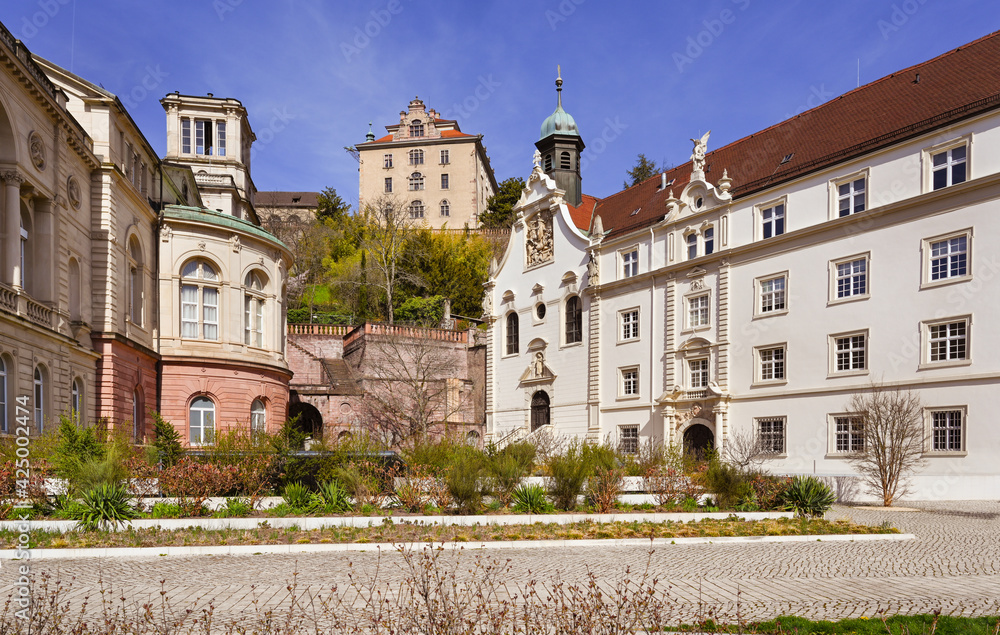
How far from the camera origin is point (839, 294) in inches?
1118

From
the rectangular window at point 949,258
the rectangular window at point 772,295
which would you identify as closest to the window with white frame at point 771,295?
the rectangular window at point 772,295

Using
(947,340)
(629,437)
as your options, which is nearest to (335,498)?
(947,340)

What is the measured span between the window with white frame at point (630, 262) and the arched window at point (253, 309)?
16.9 m

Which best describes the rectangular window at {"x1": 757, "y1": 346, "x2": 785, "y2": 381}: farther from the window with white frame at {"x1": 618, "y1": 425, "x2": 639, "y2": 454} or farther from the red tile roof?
the window with white frame at {"x1": 618, "y1": 425, "x2": 639, "y2": 454}

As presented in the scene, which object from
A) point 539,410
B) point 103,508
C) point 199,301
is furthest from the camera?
point 539,410

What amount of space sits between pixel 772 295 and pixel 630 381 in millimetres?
8508

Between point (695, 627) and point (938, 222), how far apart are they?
23012 mm

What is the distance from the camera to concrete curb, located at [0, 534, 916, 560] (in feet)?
37.8

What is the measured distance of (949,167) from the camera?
82.9 feet

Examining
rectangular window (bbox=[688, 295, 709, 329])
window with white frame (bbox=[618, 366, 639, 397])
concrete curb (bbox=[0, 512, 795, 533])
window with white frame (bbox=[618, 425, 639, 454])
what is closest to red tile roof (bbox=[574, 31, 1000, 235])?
rectangular window (bbox=[688, 295, 709, 329])

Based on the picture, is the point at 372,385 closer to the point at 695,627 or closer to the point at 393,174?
the point at 695,627

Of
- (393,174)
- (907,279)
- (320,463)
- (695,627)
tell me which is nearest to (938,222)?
(907,279)

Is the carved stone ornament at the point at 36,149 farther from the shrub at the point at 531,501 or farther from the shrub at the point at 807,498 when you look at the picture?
the shrub at the point at 807,498

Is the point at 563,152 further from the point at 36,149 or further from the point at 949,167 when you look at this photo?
the point at 36,149
